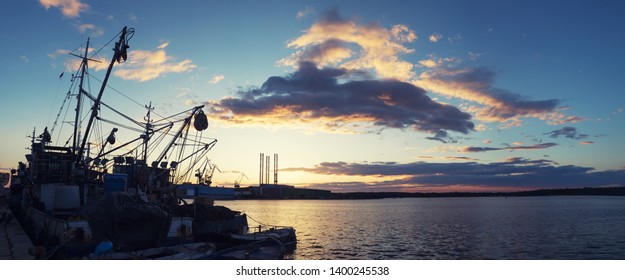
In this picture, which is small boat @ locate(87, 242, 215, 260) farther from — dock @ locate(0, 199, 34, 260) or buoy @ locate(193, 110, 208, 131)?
buoy @ locate(193, 110, 208, 131)

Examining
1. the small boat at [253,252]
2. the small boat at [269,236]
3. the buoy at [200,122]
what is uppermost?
the buoy at [200,122]

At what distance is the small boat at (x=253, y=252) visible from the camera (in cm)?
3997

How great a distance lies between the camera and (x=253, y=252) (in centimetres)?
4534

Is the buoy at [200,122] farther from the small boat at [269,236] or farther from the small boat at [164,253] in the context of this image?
the small boat at [164,253]

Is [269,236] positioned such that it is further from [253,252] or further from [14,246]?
[14,246]

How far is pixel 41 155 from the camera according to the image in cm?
7738

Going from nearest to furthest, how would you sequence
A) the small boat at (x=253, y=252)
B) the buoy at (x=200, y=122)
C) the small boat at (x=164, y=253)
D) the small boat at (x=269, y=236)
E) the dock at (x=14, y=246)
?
the small boat at (x=164, y=253), the dock at (x=14, y=246), the small boat at (x=253, y=252), the small boat at (x=269, y=236), the buoy at (x=200, y=122)

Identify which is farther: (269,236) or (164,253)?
(269,236)

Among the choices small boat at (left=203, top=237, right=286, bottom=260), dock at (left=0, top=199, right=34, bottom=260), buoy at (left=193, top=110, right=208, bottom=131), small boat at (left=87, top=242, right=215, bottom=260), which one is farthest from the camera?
buoy at (left=193, top=110, right=208, bottom=131)

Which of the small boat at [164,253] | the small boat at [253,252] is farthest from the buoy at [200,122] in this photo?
the small boat at [164,253]

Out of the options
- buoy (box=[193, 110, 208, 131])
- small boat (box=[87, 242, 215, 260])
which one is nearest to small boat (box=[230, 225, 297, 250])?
small boat (box=[87, 242, 215, 260])

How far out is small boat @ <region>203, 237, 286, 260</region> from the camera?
40.0 meters

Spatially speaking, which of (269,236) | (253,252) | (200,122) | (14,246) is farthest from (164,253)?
(200,122)
